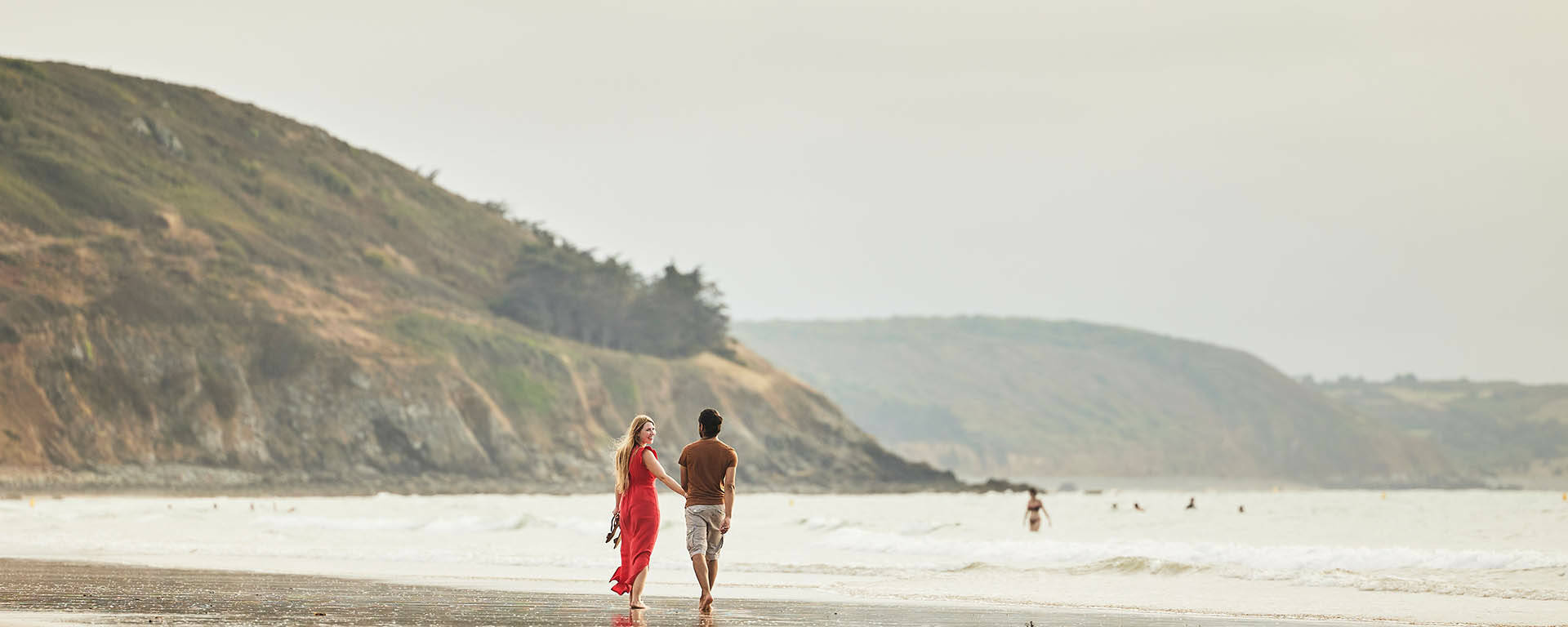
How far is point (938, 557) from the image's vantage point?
2430 cm

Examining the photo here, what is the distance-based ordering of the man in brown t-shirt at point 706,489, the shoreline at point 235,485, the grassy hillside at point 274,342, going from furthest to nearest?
1. the grassy hillside at point 274,342
2. the shoreline at point 235,485
3. the man in brown t-shirt at point 706,489

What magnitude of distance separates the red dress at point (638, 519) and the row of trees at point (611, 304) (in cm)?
8506

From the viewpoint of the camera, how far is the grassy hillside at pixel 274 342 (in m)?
66.1

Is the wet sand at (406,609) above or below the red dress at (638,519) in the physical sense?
below

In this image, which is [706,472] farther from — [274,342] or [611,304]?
[611,304]

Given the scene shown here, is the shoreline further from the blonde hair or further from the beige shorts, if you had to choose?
the blonde hair

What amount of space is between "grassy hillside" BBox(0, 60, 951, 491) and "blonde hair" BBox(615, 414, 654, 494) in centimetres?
5183

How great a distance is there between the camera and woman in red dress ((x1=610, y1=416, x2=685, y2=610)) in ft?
45.4

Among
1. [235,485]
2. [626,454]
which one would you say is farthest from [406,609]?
[235,485]

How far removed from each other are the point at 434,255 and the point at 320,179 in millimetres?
9540

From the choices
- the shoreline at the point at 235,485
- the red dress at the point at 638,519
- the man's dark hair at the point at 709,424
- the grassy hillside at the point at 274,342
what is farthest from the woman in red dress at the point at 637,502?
the grassy hillside at the point at 274,342

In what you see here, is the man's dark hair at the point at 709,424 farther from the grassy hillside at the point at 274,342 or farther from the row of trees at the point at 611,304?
the row of trees at the point at 611,304

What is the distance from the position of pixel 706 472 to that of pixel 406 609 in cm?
305

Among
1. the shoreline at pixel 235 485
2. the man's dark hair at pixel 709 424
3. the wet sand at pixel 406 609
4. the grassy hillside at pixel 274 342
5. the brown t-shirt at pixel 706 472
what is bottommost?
the wet sand at pixel 406 609
